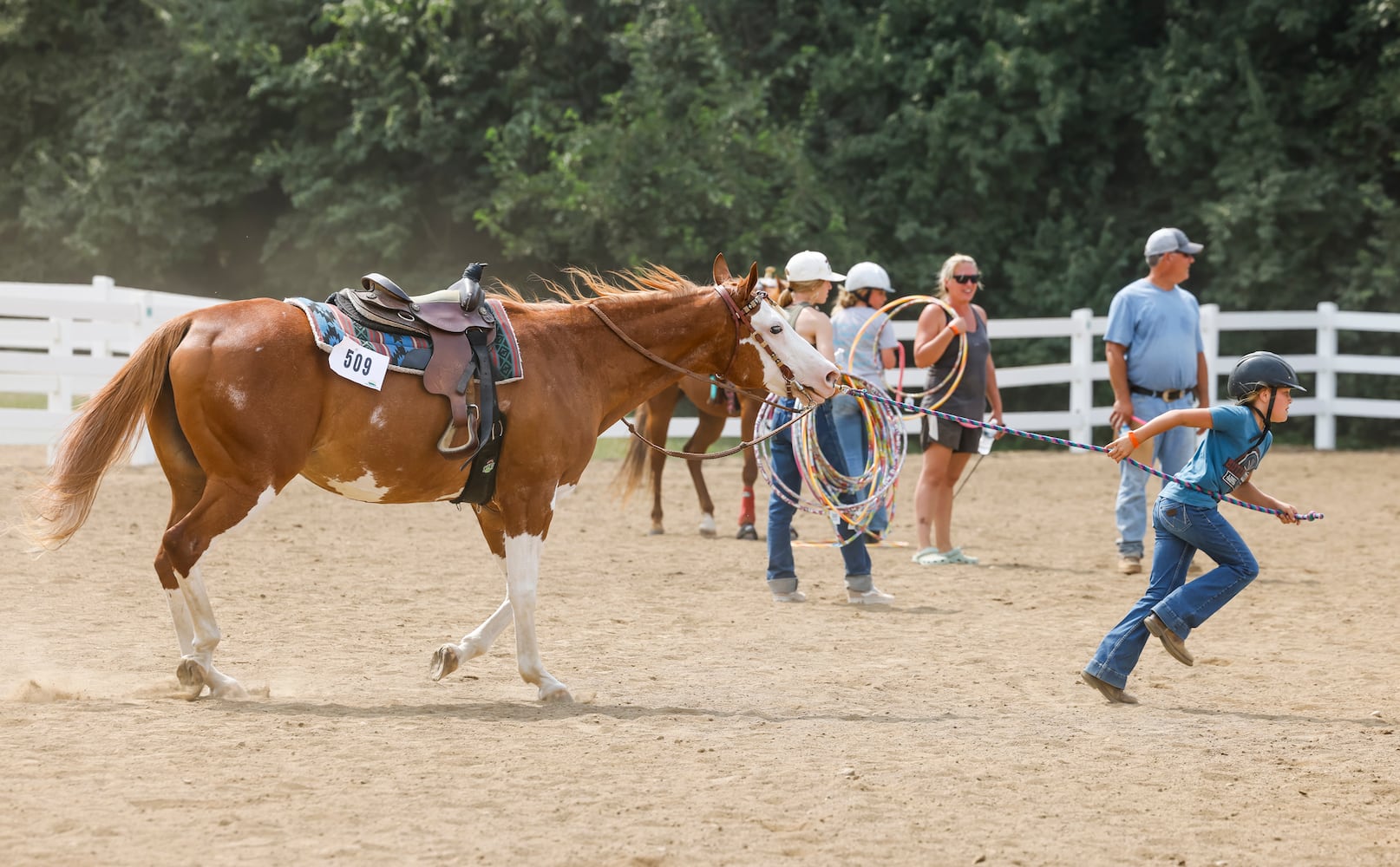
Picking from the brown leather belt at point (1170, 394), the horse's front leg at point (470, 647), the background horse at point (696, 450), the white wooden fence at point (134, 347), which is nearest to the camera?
the horse's front leg at point (470, 647)

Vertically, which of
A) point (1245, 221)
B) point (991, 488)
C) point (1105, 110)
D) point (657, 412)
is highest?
point (1105, 110)

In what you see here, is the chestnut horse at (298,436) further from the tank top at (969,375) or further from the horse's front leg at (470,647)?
the tank top at (969,375)

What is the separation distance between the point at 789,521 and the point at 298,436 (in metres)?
3.59

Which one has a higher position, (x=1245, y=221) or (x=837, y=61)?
(x=837, y=61)

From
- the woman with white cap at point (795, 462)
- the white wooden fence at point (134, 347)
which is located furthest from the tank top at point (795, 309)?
the white wooden fence at point (134, 347)

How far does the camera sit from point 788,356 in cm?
673

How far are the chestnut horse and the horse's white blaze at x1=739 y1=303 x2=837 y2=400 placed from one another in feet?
0.47

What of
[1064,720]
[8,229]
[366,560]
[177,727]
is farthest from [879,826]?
[8,229]

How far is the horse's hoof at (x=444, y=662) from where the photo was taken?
627 cm

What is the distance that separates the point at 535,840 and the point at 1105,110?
1966 centimetres

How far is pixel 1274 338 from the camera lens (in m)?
21.5

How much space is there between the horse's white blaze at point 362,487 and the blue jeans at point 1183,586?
3.04 meters

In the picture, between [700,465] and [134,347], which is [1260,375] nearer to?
[700,465]

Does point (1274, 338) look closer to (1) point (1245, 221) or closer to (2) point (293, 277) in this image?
(1) point (1245, 221)
